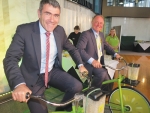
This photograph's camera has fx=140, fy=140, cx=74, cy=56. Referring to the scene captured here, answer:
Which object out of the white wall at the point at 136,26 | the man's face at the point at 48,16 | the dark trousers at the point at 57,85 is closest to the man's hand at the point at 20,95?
the dark trousers at the point at 57,85

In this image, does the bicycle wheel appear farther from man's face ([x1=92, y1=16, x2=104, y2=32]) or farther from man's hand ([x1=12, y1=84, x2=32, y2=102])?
man's hand ([x1=12, y1=84, x2=32, y2=102])

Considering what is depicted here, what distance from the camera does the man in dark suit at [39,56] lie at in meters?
1.18

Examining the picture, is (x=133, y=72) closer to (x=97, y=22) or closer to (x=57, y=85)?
(x=97, y=22)

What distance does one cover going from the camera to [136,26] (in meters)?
12.1

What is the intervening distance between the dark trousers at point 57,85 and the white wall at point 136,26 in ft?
38.1

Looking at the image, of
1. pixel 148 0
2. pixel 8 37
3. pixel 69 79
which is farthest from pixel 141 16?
pixel 69 79

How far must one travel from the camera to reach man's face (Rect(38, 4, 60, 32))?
1240 millimetres

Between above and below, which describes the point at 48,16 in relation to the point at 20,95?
above

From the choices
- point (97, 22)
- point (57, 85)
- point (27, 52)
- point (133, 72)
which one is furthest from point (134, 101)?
point (27, 52)

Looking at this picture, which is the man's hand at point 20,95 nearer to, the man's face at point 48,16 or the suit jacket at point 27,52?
the suit jacket at point 27,52

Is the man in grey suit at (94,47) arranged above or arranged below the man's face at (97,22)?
below

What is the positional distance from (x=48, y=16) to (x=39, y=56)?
38cm

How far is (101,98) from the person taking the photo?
3.64ft

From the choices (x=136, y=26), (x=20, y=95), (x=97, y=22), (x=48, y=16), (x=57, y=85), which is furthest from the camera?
(x=136, y=26)
